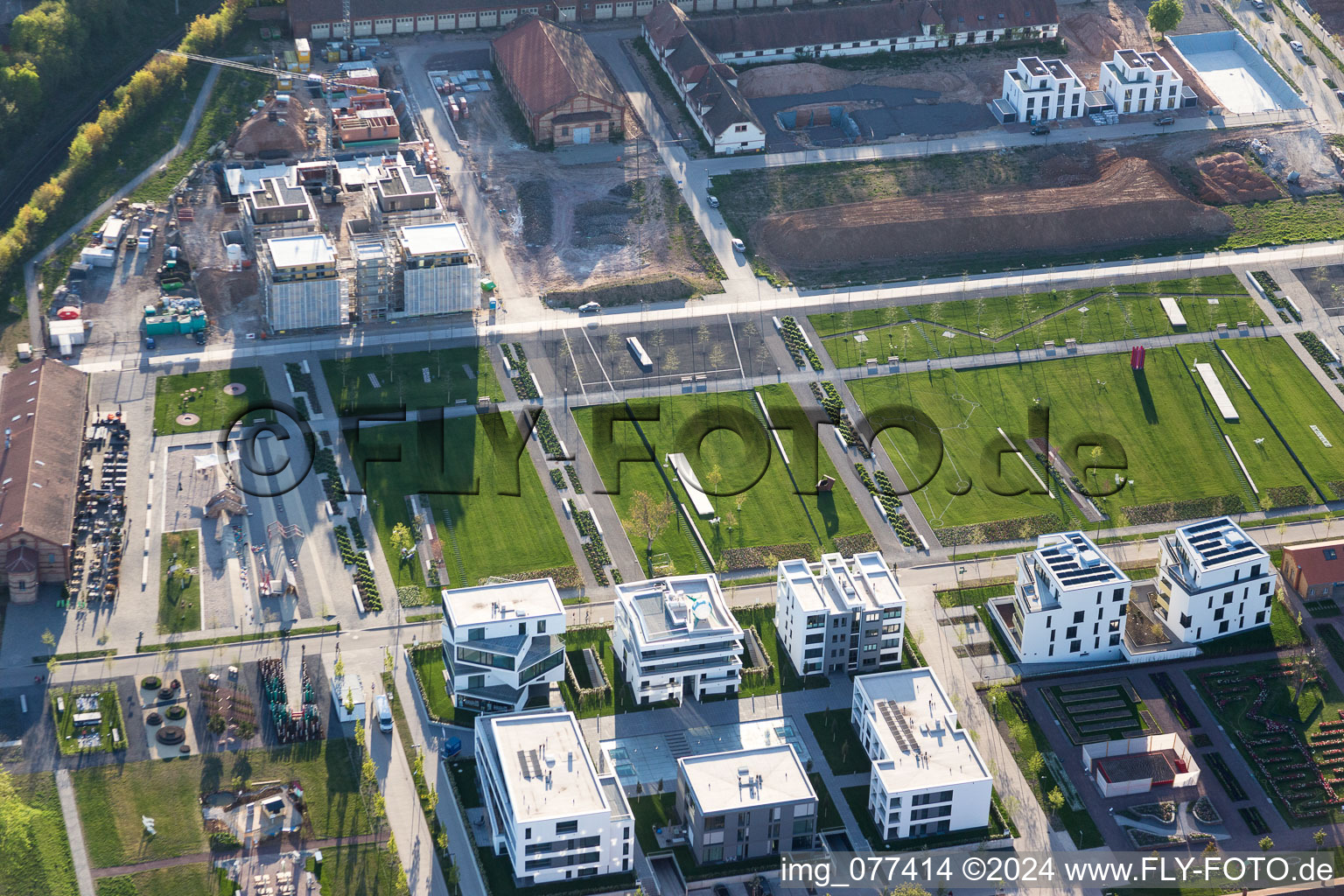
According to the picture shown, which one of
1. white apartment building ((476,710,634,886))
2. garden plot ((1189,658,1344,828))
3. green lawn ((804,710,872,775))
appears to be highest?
white apartment building ((476,710,634,886))

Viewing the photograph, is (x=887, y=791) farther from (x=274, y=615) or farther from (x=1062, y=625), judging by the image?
(x=274, y=615)

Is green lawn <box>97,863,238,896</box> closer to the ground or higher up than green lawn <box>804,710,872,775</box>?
higher up

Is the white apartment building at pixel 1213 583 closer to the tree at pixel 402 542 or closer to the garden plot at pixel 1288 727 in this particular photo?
the garden plot at pixel 1288 727

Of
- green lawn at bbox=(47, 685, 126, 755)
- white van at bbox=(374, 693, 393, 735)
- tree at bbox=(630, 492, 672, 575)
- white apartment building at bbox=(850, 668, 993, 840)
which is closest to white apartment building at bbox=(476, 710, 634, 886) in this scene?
white van at bbox=(374, 693, 393, 735)

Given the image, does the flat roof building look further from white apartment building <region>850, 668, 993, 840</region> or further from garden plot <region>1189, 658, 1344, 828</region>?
garden plot <region>1189, 658, 1344, 828</region>

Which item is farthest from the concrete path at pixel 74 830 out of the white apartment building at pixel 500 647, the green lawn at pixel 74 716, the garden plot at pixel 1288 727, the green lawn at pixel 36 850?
the garden plot at pixel 1288 727

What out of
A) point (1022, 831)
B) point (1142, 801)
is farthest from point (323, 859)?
point (1142, 801)
